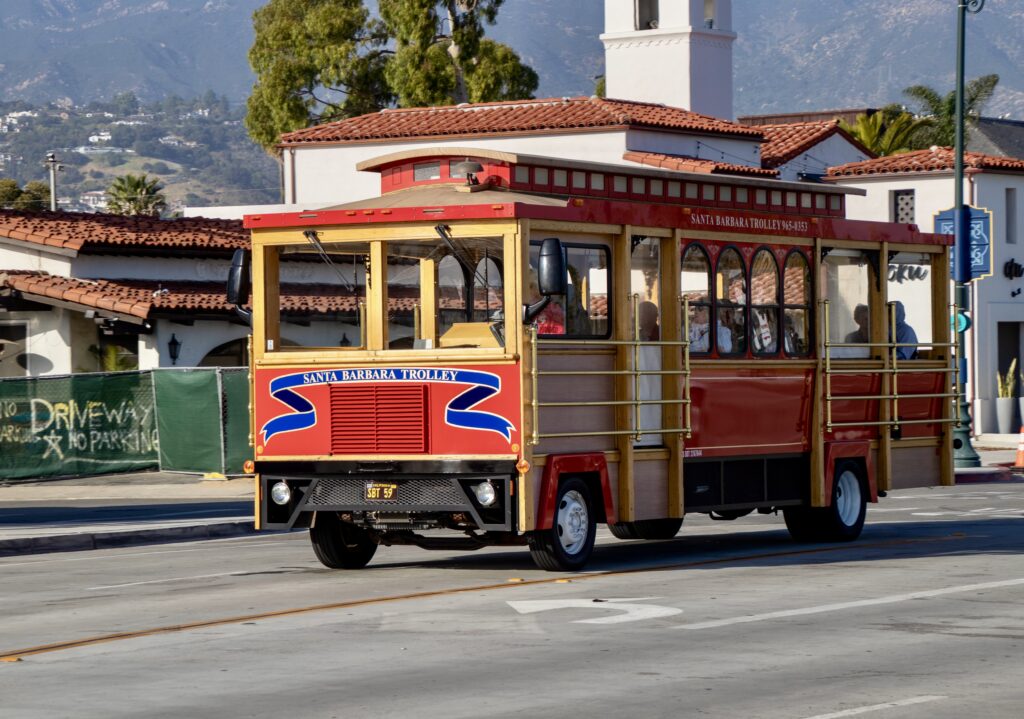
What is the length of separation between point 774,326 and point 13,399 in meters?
18.8

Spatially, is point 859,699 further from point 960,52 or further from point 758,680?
point 960,52

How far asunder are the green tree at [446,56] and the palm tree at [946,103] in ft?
50.4

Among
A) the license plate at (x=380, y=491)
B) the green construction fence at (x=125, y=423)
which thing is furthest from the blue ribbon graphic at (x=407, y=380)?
the green construction fence at (x=125, y=423)

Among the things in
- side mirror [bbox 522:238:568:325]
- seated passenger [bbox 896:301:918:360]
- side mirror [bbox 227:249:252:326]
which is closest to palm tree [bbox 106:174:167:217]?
seated passenger [bbox 896:301:918:360]

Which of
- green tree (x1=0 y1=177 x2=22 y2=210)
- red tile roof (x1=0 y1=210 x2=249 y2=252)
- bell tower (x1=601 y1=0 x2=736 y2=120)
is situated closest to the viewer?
red tile roof (x1=0 y1=210 x2=249 y2=252)

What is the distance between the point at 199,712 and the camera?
9.66 m

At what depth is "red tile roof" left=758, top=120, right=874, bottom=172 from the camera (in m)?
57.3

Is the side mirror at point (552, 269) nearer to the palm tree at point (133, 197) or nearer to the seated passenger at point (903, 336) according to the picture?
the seated passenger at point (903, 336)

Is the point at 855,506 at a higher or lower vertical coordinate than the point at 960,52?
lower

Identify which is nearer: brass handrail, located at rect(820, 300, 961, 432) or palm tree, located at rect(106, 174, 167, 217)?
brass handrail, located at rect(820, 300, 961, 432)

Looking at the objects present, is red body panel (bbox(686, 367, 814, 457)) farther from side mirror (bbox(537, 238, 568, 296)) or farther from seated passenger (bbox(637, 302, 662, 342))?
side mirror (bbox(537, 238, 568, 296))

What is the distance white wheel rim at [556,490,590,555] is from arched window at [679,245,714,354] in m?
2.06

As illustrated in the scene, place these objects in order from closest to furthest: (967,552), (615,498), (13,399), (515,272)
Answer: (515,272) → (615,498) → (967,552) → (13,399)

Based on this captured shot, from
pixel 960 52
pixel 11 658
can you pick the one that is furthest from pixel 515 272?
pixel 960 52
